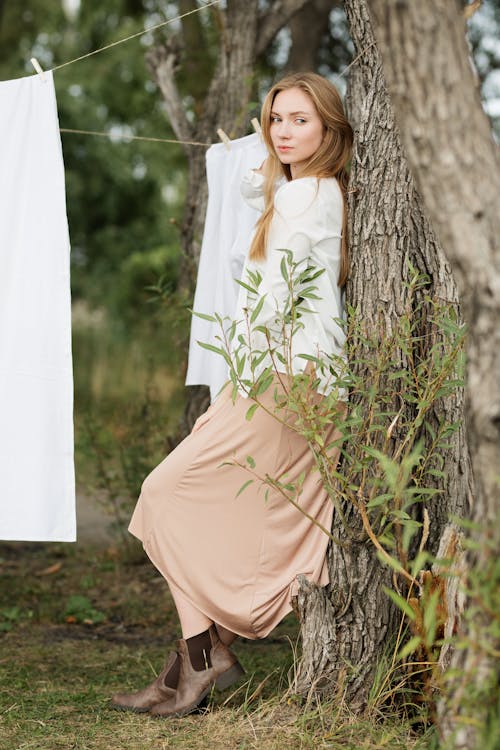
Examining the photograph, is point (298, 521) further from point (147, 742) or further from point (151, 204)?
point (151, 204)

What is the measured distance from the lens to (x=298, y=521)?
293 cm

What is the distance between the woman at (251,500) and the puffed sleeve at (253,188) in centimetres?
15

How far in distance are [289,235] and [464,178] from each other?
0.93m

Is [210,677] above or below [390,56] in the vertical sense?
below

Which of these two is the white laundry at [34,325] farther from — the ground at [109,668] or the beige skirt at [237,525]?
the ground at [109,668]

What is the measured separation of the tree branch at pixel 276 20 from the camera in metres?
5.08

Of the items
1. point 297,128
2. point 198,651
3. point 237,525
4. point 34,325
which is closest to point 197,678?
point 198,651

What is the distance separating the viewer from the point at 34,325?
121 inches

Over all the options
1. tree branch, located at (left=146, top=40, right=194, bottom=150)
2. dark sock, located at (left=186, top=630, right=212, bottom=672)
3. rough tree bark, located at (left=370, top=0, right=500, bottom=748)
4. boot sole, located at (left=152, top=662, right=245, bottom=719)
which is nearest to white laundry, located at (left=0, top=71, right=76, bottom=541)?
dark sock, located at (left=186, top=630, right=212, bottom=672)

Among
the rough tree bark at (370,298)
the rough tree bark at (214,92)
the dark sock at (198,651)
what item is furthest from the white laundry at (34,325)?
the rough tree bark at (214,92)

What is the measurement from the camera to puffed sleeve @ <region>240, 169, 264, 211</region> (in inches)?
123

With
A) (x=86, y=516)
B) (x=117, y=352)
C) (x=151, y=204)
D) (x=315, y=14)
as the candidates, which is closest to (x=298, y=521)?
(x=86, y=516)

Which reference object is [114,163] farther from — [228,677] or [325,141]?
[228,677]

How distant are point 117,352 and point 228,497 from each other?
882 cm
